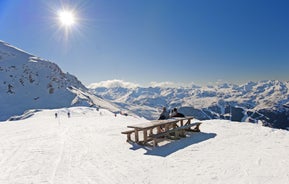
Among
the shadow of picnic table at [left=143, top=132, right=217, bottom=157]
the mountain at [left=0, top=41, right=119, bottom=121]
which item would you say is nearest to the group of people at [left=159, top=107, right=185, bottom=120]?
the shadow of picnic table at [left=143, top=132, right=217, bottom=157]

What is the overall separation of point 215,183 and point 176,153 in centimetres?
→ 367

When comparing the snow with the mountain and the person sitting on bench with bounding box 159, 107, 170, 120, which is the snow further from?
the mountain

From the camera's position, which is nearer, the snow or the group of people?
the snow

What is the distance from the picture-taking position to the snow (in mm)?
8070

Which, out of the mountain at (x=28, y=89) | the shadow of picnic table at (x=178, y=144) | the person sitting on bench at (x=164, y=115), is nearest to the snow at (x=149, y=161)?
the shadow of picnic table at (x=178, y=144)

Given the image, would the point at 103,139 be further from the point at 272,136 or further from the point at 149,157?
the point at 272,136

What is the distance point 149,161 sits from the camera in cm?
1001

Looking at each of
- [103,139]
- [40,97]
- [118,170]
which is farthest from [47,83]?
[118,170]

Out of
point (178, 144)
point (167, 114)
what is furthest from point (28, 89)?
point (178, 144)

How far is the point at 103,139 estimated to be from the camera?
589 inches

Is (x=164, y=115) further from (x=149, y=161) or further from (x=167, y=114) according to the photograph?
(x=149, y=161)

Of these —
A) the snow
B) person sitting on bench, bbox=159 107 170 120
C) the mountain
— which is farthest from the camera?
the mountain

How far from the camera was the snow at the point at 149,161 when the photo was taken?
8.07 m

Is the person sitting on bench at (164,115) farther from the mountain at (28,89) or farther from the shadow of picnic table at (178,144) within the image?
the mountain at (28,89)
